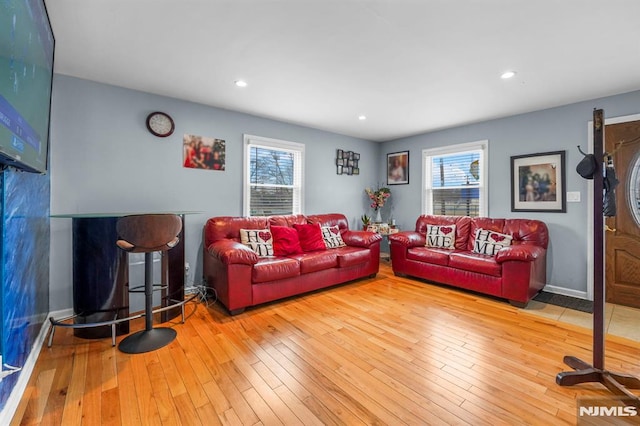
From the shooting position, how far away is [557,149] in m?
3.60

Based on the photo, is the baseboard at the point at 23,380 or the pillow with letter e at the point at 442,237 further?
the pillow with letter e at the point at 442,237

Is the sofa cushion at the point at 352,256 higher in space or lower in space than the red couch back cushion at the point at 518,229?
lower

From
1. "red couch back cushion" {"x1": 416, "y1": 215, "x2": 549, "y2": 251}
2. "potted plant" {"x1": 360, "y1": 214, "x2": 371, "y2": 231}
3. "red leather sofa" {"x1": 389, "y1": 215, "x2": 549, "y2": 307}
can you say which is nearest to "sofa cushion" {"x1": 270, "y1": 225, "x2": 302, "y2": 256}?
"red leather sofa" {"x1": 389, "y1": 215, "x2": 549, "y2": 307}

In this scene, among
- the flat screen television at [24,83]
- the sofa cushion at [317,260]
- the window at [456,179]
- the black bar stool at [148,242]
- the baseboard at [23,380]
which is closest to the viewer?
the flat screen television at [24,83]

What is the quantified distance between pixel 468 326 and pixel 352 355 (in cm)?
124

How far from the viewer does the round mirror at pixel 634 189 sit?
3.08 m

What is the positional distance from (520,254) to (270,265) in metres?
2.75

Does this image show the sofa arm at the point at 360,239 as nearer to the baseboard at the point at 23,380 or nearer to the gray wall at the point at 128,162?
the gray wall at the point at 128,162

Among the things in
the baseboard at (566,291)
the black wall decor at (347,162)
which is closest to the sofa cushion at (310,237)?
the black wall decor at (347,162)

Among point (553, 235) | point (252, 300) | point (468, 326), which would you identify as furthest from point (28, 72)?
point (553, 235)

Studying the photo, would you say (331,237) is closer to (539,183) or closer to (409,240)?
(409,240)

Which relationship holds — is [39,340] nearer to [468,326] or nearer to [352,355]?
[352,355]

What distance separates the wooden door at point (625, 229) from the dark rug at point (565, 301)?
37 centimetres

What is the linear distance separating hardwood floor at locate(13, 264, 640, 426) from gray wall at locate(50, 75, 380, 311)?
1081 mm
